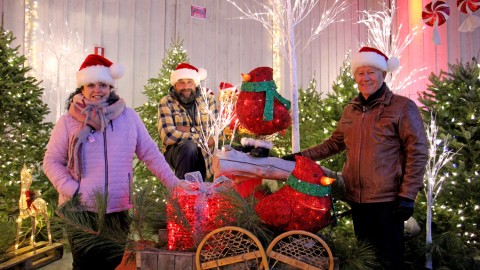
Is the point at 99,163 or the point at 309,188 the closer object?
the point at 309,188

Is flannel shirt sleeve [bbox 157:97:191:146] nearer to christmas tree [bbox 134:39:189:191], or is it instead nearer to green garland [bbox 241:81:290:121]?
green garland [bbox 241:81:290:121]

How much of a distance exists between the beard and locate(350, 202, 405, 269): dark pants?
172 centimetres

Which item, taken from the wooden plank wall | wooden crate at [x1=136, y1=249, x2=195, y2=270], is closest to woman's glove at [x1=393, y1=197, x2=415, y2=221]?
wooden crate at [x1=136, y1=249, x2=195, y2=270]

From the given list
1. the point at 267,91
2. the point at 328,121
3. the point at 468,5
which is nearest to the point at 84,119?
the point at 267,91

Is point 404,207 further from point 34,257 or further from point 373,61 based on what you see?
point 34,257

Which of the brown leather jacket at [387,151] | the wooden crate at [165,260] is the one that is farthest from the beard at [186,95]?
the wooden crate at [165,260]

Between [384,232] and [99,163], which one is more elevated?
[99,163]

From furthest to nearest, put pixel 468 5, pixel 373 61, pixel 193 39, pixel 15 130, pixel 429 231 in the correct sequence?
pixel 193 39, pixel 468 5, pixel 15 130, pixel 429 231, pixel 373 61

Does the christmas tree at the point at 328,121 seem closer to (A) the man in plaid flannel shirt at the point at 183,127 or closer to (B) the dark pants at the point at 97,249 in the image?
(A) the man in plaid flannel shirt at the point at 183,127

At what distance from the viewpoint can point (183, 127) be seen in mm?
3270

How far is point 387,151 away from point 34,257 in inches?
109

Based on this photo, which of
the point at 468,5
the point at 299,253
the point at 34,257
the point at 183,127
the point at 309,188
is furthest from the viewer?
the point at 468,5

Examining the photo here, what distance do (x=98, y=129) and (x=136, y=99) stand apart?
16.2 ft

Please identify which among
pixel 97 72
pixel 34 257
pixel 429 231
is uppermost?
pixel 97 72
